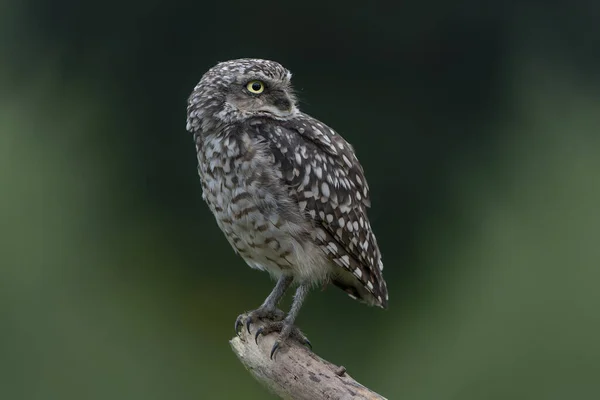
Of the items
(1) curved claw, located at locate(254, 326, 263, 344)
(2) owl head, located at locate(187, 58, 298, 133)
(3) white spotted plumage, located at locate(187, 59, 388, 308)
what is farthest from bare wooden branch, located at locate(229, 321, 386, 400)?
(2) owl head, located at locate(187, 58, 298, 133)

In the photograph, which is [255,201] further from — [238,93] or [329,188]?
[238,93]

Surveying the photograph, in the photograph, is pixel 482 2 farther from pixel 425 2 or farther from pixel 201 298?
pixel 201 298

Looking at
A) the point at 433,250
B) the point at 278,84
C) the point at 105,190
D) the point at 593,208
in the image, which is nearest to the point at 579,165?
the point at 593,208

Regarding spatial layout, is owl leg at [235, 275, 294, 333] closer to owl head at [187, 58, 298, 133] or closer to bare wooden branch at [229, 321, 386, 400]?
bare wooden branch at [229, 321, 386, 400]

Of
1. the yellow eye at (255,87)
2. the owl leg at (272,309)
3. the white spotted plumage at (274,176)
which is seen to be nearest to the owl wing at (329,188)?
the white spotted plumage at (274,176)

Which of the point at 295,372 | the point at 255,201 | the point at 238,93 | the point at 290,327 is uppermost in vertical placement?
the point at 238,93

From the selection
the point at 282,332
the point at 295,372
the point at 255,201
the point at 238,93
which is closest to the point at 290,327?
the point at 282,332
